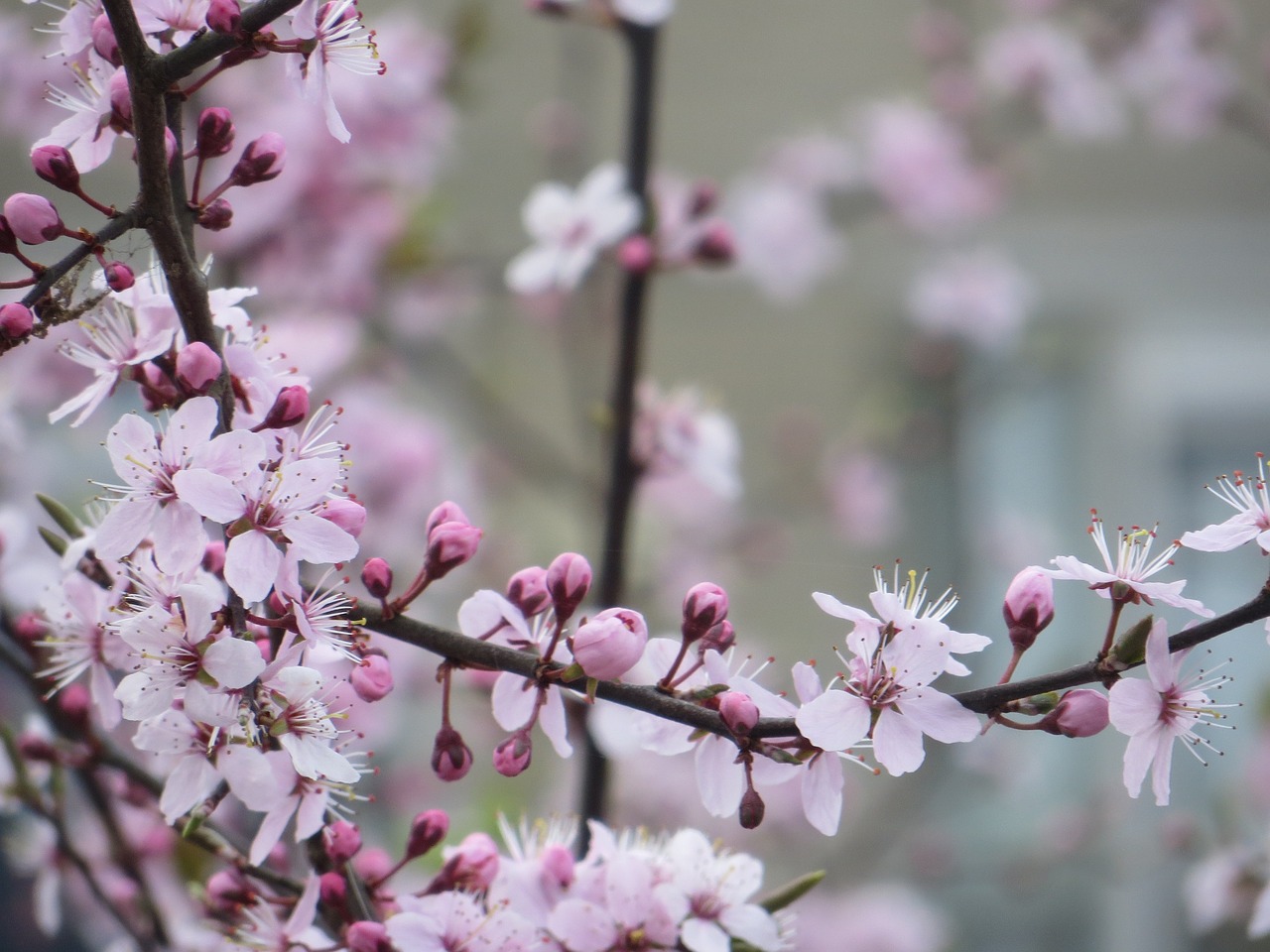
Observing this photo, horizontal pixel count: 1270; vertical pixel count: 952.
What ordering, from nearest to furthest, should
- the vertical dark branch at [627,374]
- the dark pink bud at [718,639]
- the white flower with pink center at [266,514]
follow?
1. the white flower with pink center at [266,514]
2. the dark pink bud at [718,639]
3. the vertical dark branch at [627,374]

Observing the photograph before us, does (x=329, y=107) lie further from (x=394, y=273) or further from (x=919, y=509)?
(x=919, y=509)

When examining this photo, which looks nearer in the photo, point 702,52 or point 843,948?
point 843,948

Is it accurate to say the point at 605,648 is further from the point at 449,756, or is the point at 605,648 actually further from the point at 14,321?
the point at 14,321

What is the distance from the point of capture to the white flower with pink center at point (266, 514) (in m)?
0.52

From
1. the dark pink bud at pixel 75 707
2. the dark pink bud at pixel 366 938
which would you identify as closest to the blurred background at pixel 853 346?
the dark pink bud at pixel 75 707

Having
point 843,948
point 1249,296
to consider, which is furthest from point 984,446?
point 843,948

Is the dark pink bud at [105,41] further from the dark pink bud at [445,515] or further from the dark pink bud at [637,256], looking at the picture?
the dark pink bud at [637,256]

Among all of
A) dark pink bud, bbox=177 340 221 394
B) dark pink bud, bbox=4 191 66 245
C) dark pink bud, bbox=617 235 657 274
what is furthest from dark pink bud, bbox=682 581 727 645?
dark pink bud, bbox=617 235 657 274

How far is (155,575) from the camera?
1.88 ft

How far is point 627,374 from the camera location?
43.6 inches

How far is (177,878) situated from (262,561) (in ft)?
2.99

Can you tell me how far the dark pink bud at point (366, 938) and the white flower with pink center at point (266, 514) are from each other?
0.18 meters

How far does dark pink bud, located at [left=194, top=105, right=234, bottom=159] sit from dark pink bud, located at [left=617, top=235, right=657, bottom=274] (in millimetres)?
544

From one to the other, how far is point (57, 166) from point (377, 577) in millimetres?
249
